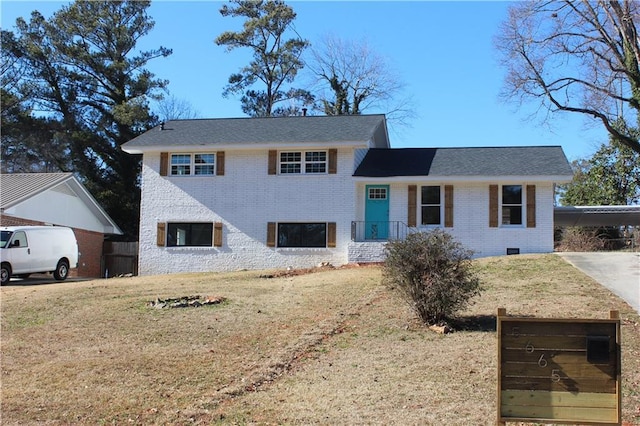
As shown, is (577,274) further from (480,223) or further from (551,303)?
(480,223)

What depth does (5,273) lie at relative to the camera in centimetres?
2034

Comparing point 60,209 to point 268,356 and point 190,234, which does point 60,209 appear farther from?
point 268,356

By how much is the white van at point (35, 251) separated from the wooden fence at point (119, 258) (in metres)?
7.15

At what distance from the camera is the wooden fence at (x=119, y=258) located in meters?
30.4

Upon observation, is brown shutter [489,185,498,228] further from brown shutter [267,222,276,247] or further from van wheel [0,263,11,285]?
van wheel [0,263,11,285]

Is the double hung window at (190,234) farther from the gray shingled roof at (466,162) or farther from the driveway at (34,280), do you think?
the gray shingled roof at (466,162)

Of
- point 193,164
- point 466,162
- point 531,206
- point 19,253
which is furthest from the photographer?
point 193,164

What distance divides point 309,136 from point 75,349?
14.8m

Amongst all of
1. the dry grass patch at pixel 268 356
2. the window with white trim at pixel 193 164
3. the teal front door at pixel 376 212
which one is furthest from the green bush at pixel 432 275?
the window with white trim at pixel 193 164

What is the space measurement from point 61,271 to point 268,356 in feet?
51.6

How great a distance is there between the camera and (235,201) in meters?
23.5

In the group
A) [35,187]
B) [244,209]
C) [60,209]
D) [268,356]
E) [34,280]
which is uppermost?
[35,187]

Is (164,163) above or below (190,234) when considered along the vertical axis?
above

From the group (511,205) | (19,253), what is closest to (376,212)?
(511,205)
